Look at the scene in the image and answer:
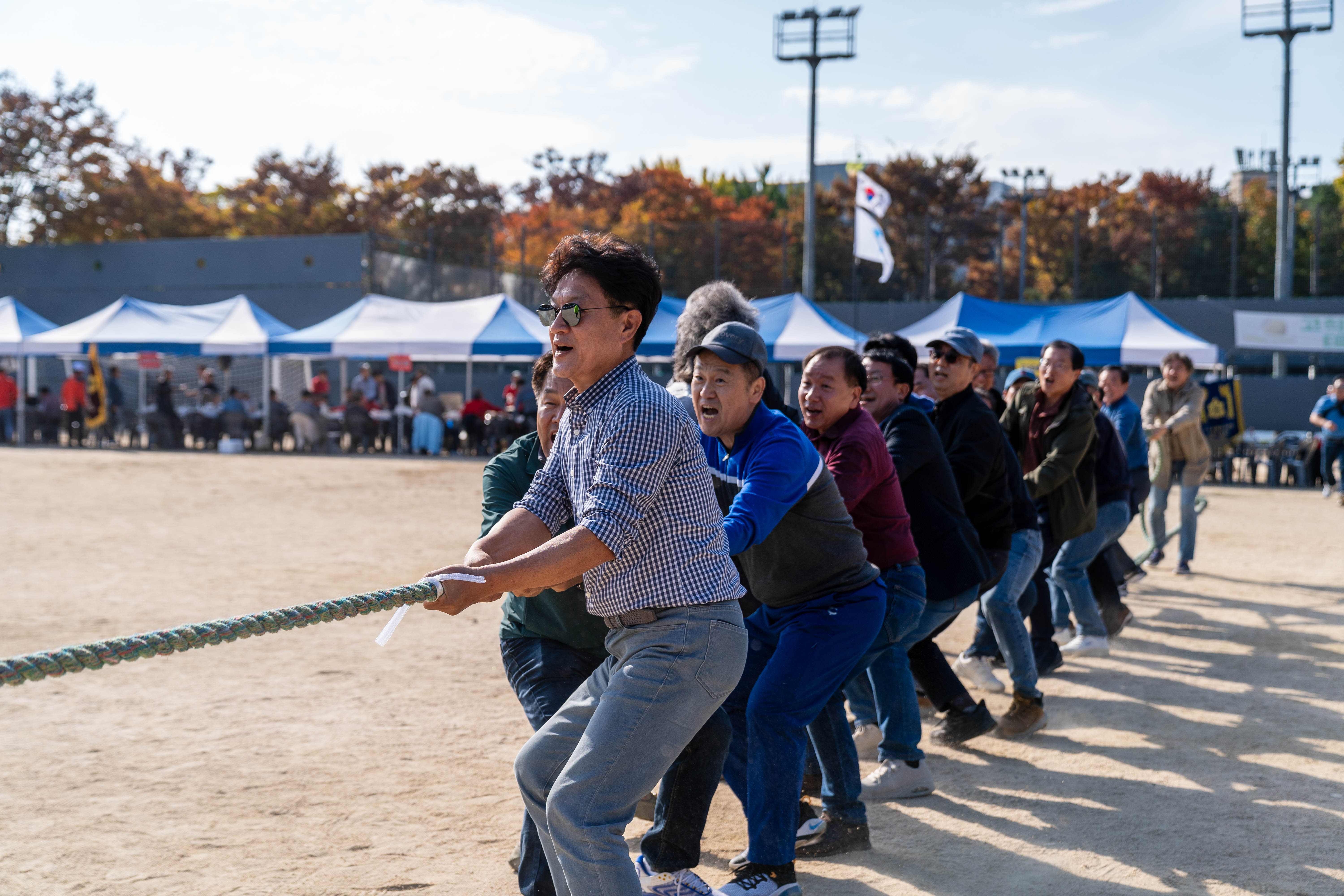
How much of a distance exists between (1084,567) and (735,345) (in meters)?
4.10

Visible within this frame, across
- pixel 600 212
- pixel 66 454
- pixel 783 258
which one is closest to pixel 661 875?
pixel 66 454

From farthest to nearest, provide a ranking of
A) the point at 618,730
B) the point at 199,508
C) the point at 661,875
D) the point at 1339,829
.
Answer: the point at 199,508, the point at 1339,829, the point at 661,875, the point at 618,730

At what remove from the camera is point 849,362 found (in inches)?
149

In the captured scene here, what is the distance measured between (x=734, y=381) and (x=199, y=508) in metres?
11.3

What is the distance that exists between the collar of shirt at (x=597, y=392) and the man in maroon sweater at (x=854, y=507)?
1273mm

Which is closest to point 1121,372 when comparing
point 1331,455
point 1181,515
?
point 1181,515

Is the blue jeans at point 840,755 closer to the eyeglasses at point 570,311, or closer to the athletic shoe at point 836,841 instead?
the athletic shoe at point 836,841

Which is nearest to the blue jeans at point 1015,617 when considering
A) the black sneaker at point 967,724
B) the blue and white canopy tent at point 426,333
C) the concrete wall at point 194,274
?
the black sneaker at point 967,724

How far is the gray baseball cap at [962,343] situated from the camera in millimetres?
5016

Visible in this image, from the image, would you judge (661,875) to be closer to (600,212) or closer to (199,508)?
(199,508)

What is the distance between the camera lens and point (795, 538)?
134 inches

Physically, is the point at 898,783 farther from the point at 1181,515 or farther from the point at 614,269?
the point at 1181,515

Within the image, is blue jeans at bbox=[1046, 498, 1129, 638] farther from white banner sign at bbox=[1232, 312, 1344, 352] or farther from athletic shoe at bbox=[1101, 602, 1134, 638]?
white banner sign at bbox=[1232, 312, 1344, 352]

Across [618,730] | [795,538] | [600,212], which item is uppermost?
[600,212]
